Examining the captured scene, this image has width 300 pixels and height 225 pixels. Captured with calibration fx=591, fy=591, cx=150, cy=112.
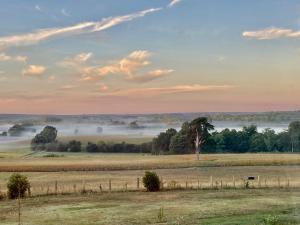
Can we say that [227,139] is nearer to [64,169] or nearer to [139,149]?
[139,149]

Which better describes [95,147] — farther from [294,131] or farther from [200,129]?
[294,131]

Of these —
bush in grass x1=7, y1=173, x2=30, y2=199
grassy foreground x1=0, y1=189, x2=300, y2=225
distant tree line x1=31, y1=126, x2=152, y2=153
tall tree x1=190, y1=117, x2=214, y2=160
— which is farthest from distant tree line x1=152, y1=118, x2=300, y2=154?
bush in grass x1=7, y1=173, x2=30, y2=199

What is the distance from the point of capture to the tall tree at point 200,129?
130 m

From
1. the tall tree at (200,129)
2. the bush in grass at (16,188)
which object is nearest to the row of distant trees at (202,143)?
the tall tree at (200,129)

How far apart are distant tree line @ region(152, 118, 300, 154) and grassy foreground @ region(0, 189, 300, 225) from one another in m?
82.9

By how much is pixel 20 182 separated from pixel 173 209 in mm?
16236

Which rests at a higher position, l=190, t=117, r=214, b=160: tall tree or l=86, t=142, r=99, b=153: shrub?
l=190, t=117, r=214, b=160: tall tree

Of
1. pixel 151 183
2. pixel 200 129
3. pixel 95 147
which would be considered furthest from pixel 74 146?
pixel 151 183

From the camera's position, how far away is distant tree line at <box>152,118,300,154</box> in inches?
5310

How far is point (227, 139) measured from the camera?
479 feet

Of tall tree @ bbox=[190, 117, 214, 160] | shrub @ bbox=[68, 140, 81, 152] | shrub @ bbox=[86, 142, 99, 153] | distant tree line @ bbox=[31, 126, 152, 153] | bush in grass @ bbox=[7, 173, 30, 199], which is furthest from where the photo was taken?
shrub @ bbox=[68, 140, 81, 152]

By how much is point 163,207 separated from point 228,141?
107m

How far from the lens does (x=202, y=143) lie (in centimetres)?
13488

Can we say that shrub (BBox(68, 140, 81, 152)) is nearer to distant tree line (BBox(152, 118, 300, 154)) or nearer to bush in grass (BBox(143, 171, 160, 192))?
distant tree line (BBox(152, 118, 300, 154))
